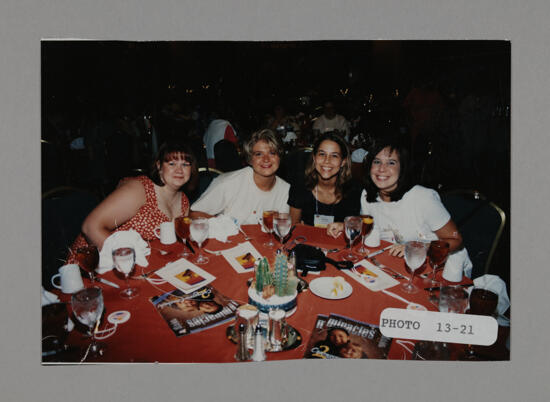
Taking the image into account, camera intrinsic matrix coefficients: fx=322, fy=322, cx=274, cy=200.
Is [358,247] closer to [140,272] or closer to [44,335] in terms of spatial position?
[140,272]

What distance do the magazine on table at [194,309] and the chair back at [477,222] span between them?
4.71ft

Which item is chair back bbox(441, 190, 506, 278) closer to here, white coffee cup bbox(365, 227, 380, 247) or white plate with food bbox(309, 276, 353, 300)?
white coffee cup bbox(365, 227, 380, 247)

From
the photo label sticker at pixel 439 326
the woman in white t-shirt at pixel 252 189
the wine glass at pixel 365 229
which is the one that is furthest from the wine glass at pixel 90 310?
the woman in white t-shirt at pixel 252 189

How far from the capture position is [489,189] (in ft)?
5.83

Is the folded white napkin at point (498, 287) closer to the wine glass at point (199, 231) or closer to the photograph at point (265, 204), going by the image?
the photograph at point (265, 204)

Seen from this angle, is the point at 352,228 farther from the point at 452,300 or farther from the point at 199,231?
the point at 199,231

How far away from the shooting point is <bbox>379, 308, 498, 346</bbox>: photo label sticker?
1169 mm

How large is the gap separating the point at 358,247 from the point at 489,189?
79 centimetres

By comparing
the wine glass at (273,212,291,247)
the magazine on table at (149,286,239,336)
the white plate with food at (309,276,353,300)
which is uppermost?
the wine glass at (273,212,291,247)

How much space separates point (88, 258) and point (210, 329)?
0.61 m

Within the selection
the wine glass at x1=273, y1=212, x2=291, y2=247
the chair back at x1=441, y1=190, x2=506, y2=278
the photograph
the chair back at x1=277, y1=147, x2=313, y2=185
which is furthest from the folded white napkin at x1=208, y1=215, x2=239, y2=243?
the chair back at x1=277, y1=147, x2=313, y2=185

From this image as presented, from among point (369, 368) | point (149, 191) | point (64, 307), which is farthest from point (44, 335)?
point (369, 368)

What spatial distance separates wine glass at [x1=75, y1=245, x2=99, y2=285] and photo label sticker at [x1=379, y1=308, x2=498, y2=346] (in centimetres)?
118

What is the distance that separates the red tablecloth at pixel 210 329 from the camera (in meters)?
1.07
